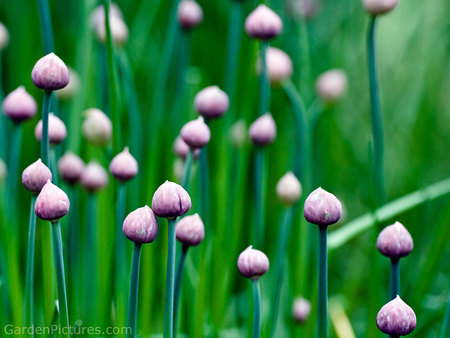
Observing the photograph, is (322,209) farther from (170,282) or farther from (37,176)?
(37,176)

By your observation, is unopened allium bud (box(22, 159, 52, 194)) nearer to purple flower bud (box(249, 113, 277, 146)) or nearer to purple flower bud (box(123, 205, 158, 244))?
purple flower bud (box(123, 205, 158, 244))

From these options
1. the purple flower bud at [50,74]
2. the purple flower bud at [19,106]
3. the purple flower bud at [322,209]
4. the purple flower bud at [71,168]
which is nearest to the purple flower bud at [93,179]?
the purple flower bud at [71,168]

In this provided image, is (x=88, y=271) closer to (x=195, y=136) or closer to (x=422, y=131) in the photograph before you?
(x=195, y=136)

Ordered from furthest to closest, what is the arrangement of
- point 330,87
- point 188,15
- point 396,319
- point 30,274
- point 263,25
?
point 330,87, point 188,15, point 263,25, point 30,274, point 396,319

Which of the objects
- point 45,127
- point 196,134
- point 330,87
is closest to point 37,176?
point 45,127

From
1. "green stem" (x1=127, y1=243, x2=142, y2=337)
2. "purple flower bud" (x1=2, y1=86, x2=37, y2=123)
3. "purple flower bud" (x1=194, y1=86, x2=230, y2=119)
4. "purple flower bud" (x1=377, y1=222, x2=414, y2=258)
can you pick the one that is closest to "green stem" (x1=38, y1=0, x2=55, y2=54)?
"purple flower bud" (x1=2, y1=86, x2=37, y2=123)

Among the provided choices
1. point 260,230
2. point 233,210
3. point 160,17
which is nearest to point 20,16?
point 160,17
